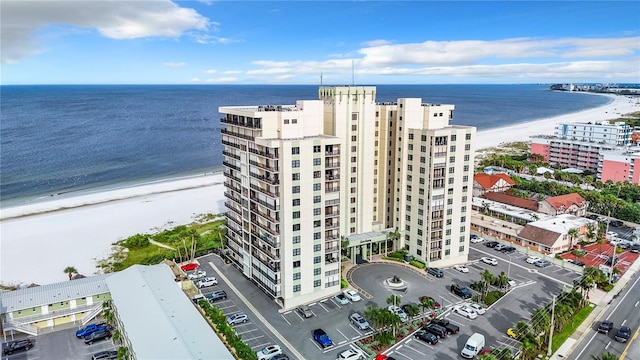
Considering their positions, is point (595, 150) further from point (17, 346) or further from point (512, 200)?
point (17, 346)

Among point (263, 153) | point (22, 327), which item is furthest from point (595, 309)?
point (22, 327)

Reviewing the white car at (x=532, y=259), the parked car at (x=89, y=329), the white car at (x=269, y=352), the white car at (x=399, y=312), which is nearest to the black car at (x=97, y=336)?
the parked car at (x=89, y=329)

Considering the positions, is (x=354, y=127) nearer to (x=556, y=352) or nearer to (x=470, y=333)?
(x=470, y=333)

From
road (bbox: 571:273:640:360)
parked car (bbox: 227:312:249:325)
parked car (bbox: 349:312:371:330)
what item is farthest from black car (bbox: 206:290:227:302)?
road (bbox: 571:273:640:360)

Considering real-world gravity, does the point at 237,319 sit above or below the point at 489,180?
below

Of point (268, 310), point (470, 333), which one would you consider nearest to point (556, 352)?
point (470, 333)

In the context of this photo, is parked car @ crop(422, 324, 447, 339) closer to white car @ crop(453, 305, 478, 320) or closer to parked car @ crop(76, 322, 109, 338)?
white car @ crop(453, 305, 478, 320)

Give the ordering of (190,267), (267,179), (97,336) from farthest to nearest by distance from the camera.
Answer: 1. (190,267)
2. (267,179)
3. (97,336)

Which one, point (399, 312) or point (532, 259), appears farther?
point (532, 259)
